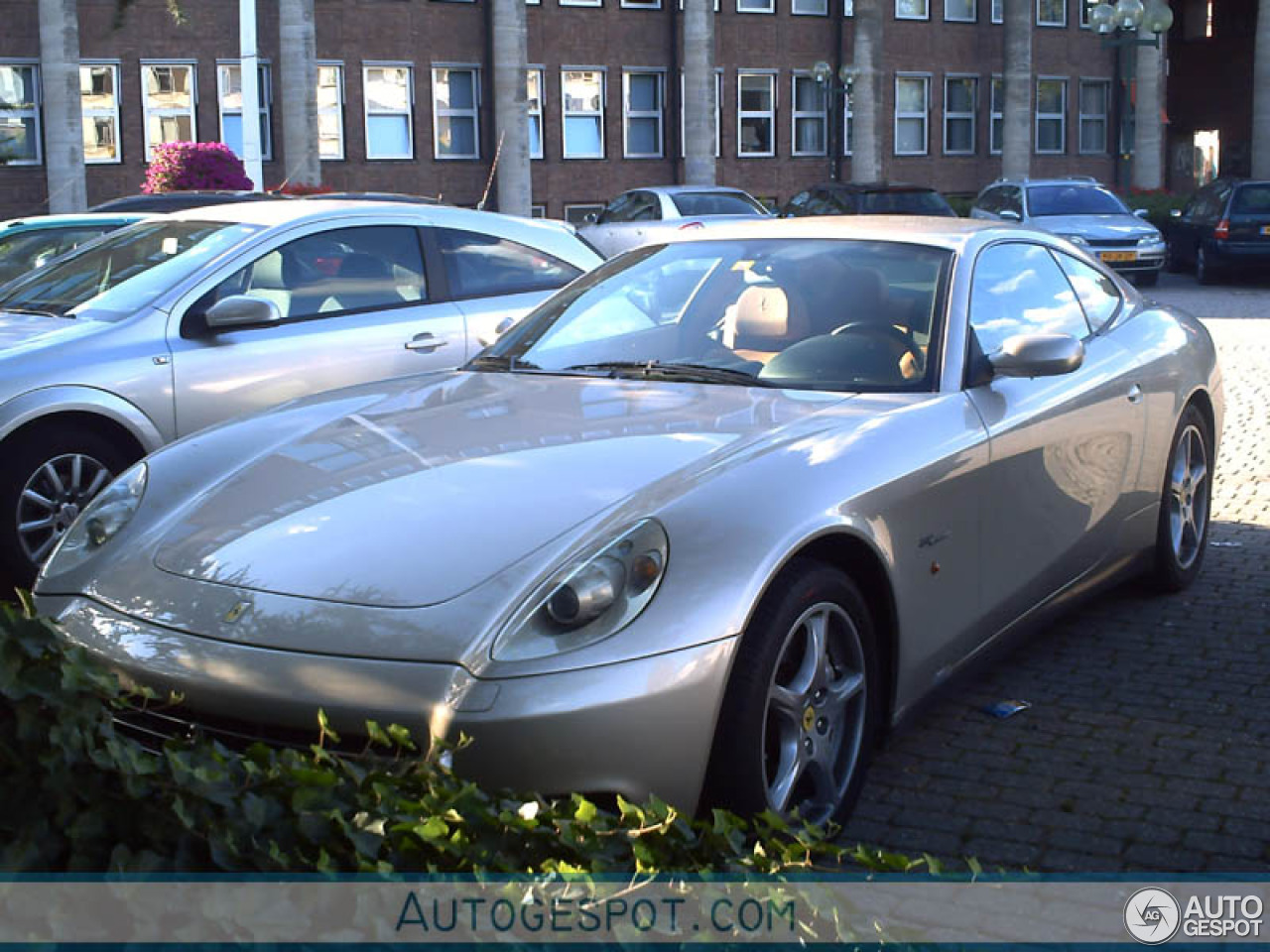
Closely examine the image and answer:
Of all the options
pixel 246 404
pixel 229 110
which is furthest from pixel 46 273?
pixel 229 110

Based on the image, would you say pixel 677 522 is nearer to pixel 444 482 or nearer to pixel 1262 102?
pixel 444 482

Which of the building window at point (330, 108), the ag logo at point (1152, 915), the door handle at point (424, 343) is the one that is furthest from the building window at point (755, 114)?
the ag logo at point (1152, 915)

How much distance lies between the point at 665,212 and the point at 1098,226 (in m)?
6.83

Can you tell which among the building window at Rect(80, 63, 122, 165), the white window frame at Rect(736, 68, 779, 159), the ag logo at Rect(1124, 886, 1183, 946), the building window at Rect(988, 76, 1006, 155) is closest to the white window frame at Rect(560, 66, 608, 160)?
the white window frame at Rect(736, 68, 779, 159)

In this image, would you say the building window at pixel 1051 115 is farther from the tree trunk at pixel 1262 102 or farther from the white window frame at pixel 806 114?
the white window frame at pixel 806 114

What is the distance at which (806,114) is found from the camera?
44188 mm

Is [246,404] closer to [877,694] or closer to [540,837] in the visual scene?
[877,694]

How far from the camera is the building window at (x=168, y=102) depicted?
113 feet

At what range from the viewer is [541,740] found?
3.30 metres

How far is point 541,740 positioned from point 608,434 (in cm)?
121

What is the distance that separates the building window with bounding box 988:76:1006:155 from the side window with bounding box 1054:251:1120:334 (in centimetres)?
4361

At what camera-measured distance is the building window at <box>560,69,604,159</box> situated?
40.4m

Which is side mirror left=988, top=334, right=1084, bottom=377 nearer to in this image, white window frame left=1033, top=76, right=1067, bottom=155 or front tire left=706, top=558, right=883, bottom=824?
front tire left=706, top=558, right=883, bottom=824

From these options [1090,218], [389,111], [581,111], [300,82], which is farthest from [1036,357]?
[581,111]
